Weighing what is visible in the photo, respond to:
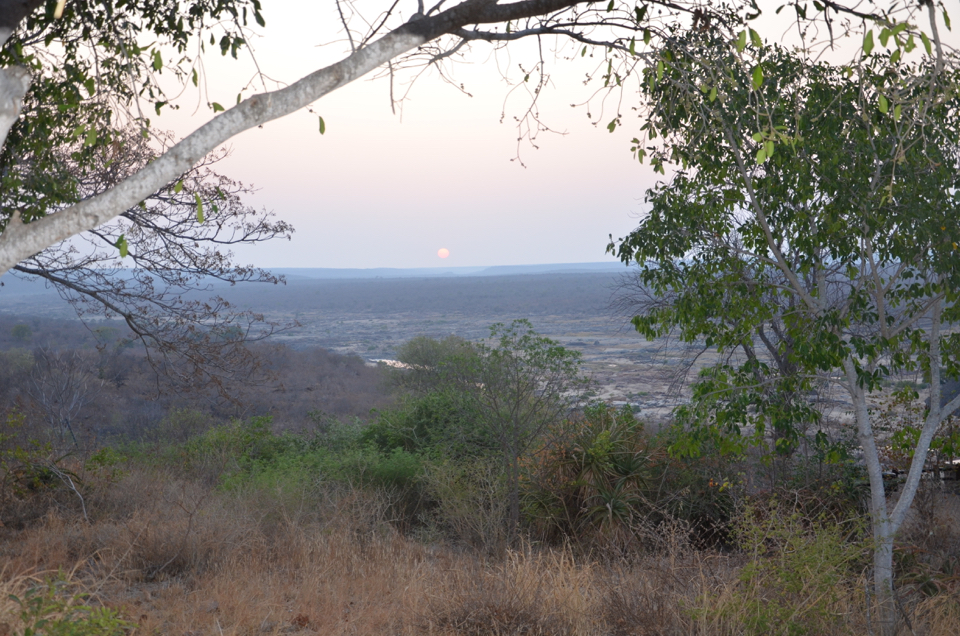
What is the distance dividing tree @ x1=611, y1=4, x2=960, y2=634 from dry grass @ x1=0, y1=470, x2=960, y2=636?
159 cm

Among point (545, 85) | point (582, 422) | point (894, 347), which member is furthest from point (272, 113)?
point (582, 422)

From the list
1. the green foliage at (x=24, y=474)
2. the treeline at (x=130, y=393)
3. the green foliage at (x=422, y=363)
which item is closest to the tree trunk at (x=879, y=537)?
the green foliage at (x=24, y=474)

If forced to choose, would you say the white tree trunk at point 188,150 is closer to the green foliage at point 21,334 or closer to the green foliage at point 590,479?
the green foliage at point 590,479

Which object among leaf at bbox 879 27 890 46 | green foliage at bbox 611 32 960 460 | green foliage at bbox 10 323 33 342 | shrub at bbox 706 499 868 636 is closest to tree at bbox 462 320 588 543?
green foliage at bbox 611 32 960 460

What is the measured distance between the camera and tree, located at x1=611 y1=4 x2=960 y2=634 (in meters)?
5.43

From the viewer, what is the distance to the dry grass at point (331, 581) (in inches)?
195

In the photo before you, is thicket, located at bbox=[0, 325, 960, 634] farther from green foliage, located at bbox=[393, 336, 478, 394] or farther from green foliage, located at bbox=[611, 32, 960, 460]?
green foliage, located at bbox=[393, 336, 478, 394]

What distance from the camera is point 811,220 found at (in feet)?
20.9

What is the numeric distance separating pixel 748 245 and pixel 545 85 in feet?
11.5

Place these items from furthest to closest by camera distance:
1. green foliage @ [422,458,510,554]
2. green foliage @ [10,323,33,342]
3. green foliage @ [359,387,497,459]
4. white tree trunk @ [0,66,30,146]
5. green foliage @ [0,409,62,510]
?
green foliage @ [10,323,33,342] < green foliage @ [359,387,497,459] < green foliage @ [422,458,510,554] < green foliage @ [0,409,62,510] < white tree trunk @ [0,66,30,146]

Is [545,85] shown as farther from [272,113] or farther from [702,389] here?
[702,389]

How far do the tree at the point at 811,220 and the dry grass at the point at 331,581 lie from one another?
159 centimetres

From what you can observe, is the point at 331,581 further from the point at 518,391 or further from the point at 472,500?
the point at 518,391

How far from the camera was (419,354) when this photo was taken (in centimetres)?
3156
